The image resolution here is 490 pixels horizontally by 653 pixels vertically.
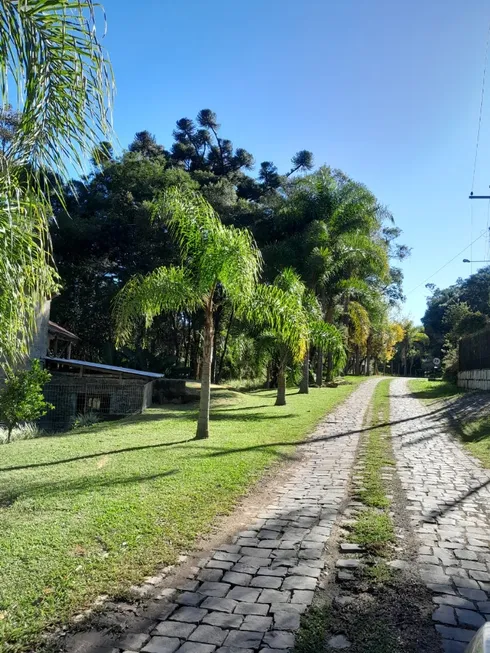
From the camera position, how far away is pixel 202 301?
1104 cm

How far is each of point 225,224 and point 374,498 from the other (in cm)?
2038

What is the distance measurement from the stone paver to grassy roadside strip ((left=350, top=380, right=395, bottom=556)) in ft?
1.02

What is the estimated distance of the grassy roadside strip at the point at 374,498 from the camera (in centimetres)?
487

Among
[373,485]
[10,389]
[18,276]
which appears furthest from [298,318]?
[18,276]

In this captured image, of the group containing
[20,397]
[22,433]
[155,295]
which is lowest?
[22,433]

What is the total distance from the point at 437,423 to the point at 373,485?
26.6 ft

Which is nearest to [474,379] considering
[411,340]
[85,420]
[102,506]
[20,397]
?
[85,420]

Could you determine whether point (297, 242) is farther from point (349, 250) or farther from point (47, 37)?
point (47, 37)

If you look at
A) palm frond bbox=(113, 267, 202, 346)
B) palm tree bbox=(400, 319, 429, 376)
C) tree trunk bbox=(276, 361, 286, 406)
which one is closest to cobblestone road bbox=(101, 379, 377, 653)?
palm frond bbox=(113, 267, 202, 346)

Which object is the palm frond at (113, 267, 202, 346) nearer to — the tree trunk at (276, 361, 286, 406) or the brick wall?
the tree trunk at (276, 361, 286, 406)

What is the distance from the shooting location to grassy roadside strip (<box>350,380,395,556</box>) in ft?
16.0

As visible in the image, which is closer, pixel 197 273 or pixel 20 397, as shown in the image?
pixel 197 273

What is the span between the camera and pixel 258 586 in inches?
155

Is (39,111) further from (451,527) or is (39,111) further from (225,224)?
(225,224)
